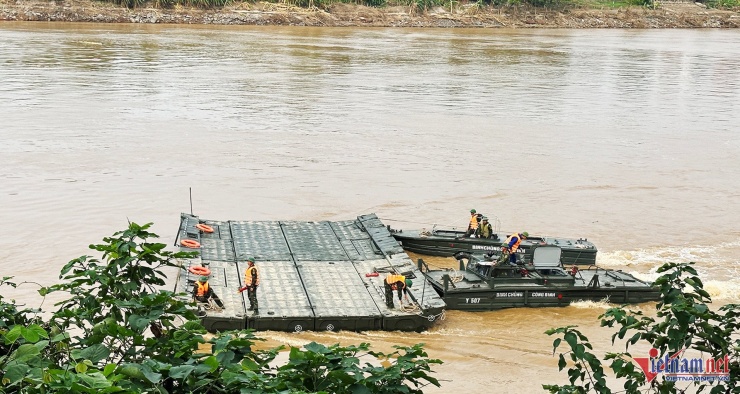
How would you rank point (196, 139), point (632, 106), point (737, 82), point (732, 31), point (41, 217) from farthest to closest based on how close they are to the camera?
point (732, 31), point (737, 82), point (632, 106), point (196, 139), point (41, 217)

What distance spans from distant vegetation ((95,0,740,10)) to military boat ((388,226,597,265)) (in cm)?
6879

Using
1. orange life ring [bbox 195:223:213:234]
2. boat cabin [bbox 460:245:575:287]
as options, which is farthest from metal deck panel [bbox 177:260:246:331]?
boat cabin [bbox 460:245:575:287]

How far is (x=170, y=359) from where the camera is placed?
6.82 meters

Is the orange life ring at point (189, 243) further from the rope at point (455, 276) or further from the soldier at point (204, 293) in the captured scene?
the rope at point (455, 276)

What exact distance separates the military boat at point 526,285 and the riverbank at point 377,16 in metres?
70.4

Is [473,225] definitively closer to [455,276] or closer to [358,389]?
[455,276]

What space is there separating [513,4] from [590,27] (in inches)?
413

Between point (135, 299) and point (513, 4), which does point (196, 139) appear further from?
point (513, 4)

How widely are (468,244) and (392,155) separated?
12.1 meters

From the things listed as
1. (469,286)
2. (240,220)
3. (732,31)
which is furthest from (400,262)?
(732,31)

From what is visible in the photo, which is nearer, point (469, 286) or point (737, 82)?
point (469, 286)

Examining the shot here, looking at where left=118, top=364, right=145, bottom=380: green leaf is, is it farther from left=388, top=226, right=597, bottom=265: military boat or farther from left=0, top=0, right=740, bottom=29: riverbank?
left=0, top=0, right=740, bottom=29: riverbank

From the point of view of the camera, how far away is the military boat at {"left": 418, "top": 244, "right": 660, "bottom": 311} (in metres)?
19.3

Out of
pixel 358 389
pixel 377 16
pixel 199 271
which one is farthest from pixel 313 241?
pixel 377 16
